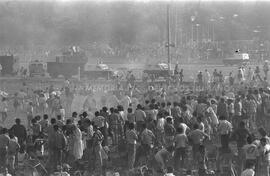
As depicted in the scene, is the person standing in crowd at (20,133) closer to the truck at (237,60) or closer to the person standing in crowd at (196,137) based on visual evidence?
the person standing in crowd at (196,137)

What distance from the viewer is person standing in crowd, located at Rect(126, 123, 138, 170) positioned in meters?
17.8

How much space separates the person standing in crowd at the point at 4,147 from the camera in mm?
17156

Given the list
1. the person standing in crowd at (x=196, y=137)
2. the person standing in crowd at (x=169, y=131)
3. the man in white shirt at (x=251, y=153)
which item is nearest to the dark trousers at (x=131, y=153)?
the person standing in crowd at (x=169, y=131)

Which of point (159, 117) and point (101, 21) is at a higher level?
point (101, 21)

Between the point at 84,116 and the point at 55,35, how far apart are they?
53.8 metres

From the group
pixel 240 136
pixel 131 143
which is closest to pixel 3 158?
pixel 131 143

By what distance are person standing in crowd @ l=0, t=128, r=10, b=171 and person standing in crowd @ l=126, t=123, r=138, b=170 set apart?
3.17m

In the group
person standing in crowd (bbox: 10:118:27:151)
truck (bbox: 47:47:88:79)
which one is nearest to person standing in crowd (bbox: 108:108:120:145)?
person standing in crowd (bbox: 10:118:27:151)

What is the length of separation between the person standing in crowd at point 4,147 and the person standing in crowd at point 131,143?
317 centimetres

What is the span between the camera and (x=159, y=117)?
1938 cm

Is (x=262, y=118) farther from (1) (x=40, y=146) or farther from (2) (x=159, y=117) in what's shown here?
(1) (x=40, y=146)

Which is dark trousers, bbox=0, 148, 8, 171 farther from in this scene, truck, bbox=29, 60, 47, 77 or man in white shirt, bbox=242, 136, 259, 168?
truck, bbox=29, 60, 47, 77

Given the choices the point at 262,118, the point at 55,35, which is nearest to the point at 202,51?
the point at 55,35

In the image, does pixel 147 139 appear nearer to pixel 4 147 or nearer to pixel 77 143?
pixel 77 143
